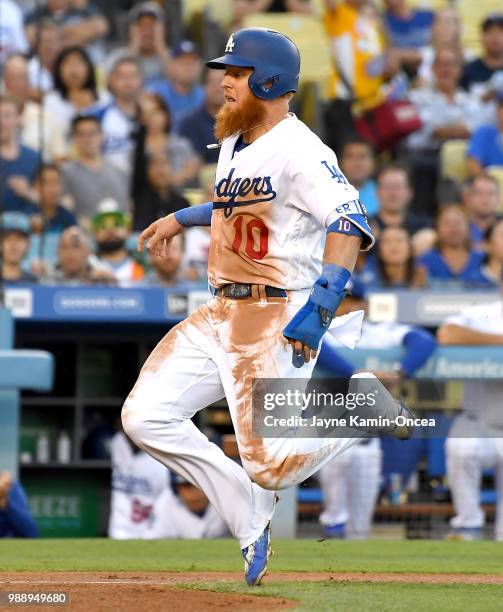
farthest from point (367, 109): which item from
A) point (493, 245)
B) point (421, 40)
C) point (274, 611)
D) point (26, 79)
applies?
point (274, 611)

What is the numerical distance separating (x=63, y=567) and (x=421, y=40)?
845 centimetres

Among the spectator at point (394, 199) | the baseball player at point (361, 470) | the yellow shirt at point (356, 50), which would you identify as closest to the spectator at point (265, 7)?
the yellow shirt at point (356, 50)

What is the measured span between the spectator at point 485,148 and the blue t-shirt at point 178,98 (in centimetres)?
240

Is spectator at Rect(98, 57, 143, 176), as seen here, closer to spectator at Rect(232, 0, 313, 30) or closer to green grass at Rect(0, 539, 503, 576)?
spectator at Rect(232, 0, 313, 30)

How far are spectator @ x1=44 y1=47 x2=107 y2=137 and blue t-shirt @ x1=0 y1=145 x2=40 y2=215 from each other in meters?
0.77

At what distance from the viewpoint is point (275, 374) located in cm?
452

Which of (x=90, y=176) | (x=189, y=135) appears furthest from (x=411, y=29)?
(x=90, y=176)

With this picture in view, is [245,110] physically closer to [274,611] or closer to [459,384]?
[274,611]

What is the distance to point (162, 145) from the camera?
36.7 ft

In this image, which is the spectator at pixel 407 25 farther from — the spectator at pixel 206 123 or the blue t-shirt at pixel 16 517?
the blue t-shirt at pixel 16 517

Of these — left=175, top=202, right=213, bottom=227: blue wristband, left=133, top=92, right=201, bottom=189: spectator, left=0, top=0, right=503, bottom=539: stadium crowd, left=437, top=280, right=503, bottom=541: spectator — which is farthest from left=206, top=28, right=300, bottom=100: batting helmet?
left=133, top=92, right=201, bottom=189: spectator

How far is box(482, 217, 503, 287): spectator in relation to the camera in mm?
10141

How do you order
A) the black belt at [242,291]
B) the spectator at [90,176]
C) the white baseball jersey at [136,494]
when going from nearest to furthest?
1. the black belt at [242,291]
2. the white baseball jersey at [136,494]
3. the spectator at [90,176]

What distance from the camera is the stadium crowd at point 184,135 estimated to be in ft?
33.7
